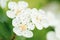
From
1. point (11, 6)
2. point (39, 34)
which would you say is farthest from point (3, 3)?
point (39, 34)

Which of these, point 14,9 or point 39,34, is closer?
point 14,9

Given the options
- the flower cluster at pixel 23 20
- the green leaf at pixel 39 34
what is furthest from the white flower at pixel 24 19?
the green leaf at pixel 39 34

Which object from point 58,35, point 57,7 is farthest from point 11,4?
point 57,7

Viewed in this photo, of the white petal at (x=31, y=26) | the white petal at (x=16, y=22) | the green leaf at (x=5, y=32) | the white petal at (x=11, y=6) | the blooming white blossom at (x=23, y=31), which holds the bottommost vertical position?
the green leaf at (x=5, y=32)

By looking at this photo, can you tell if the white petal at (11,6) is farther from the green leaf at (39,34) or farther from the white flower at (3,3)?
the green leaf at (39,34)

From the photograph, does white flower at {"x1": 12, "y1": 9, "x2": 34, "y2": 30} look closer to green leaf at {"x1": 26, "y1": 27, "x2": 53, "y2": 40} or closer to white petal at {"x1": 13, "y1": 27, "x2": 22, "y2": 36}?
white petal at {"x1": 13, "y1": 27, "x2": 22, "y2": 36}

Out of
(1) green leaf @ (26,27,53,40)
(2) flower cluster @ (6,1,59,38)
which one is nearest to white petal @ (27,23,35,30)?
(2) flower cluster @ (6,1,59,38)

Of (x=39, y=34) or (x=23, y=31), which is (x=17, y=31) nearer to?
(x=23, y=31)

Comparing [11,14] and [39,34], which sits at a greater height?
[11,14]

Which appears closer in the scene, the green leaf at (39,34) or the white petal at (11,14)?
the white petal at (11,14)

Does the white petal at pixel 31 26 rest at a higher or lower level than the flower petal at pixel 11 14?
lower

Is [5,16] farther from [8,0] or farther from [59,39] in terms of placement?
[59,39]
